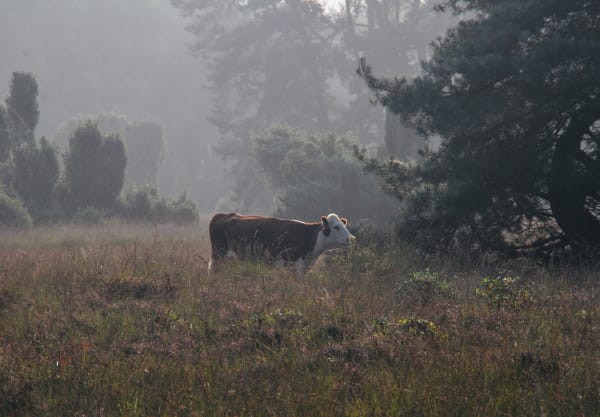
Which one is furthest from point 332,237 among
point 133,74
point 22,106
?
point 133,74

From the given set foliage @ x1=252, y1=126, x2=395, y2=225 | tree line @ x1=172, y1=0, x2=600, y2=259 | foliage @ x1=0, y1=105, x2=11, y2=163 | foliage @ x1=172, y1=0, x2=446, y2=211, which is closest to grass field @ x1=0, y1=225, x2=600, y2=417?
tree line @ x1=172, y1=0, x2=600, y2=259

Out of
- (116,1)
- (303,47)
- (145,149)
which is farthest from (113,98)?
(303,47)

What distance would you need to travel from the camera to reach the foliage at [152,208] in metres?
25.8

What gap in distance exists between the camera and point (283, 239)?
421 inches

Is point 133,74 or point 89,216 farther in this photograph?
point 133,74

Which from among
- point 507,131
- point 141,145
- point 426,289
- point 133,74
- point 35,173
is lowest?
point 426,289

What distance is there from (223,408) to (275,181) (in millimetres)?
26804

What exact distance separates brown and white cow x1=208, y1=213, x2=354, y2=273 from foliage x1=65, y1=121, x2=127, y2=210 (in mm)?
15415

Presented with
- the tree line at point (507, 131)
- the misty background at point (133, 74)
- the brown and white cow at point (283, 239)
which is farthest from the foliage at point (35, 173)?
the misty background at point (133, 74)

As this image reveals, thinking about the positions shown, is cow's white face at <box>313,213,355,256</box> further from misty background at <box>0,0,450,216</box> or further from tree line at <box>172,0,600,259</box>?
misty background at <box>0,0,450,216</box>

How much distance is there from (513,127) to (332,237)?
352cm

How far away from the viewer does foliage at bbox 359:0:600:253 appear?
922cm

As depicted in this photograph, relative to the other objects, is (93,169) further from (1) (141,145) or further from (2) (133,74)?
(2) (133,74)

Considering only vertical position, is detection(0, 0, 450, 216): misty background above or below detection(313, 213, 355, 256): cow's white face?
above
